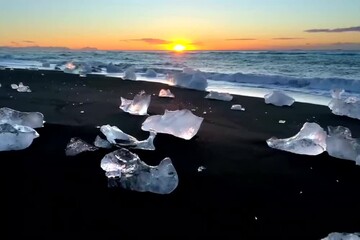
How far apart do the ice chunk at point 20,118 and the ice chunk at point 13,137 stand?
533mm

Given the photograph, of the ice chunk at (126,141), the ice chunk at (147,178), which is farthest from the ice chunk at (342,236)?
the ice chunk at (126,141)

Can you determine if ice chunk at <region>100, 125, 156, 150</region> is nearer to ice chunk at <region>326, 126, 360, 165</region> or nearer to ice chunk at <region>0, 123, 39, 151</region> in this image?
ice chunk at <region>0, 123, 39, 151</region>

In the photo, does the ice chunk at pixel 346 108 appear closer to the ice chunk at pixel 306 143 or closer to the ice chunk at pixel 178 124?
the ice chunk at pixel 306 143

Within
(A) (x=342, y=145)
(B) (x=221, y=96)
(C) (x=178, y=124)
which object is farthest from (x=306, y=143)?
(B) (x=221, y=96)

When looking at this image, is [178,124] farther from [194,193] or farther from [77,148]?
→ [194,193]

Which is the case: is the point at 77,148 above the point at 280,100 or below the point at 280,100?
above

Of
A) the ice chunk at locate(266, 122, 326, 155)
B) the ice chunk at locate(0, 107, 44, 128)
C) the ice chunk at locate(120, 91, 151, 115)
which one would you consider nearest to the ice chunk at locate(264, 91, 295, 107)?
the ice chunk at locate(120, 91, 151, 115)

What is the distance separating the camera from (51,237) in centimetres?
179

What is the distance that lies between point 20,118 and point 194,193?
6.81 ft

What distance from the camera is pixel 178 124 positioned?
3557 millimetres

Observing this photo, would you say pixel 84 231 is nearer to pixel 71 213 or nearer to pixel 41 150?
pixel 71 213

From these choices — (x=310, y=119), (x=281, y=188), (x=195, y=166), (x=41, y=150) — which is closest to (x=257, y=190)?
(x=281, y=188)

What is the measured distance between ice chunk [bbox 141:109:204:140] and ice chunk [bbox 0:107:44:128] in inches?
43.3

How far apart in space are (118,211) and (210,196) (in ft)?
1.90
